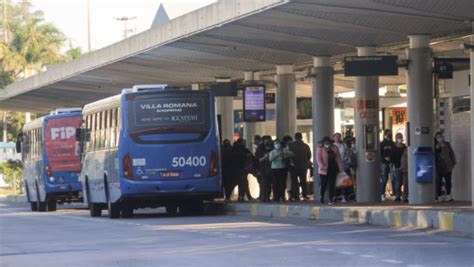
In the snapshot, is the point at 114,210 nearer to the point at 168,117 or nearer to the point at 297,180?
the point at 168,117

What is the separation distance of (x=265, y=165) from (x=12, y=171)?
44.6 meters

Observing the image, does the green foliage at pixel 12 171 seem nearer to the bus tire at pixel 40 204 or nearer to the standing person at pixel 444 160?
the bus tire at pixel 40 204

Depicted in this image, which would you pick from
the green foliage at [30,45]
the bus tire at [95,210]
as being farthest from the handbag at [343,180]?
the green foliage at [30,45]

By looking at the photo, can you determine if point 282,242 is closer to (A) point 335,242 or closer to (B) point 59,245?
(A) point 335,242

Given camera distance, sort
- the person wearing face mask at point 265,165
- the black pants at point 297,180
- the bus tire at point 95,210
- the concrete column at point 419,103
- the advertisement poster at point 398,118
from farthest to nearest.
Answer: the advertisement poster at point 398,118, the bus tire at point 95,210, the black pants at point 297,180, the person wearing face mask at point 265,165, the concrete column at point 419,103

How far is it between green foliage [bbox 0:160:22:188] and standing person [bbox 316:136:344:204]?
4263 centimetres

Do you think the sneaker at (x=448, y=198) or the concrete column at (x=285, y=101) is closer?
the sneaker at (x=448, y=198)

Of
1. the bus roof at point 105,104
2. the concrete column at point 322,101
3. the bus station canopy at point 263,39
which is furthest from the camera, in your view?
the concrete column at point 322,101

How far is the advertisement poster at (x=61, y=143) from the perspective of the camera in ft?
133

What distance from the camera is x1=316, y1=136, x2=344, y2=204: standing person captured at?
96.5 feet

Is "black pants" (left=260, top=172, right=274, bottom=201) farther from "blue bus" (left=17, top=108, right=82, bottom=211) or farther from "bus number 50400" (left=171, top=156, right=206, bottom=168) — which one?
"blue bus" (left=17, top=108, right=82, bottom=211)

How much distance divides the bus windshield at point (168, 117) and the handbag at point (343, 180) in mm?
3277

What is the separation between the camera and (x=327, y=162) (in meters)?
29.4

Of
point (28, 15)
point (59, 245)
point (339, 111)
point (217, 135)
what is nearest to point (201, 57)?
point (217, 135)
